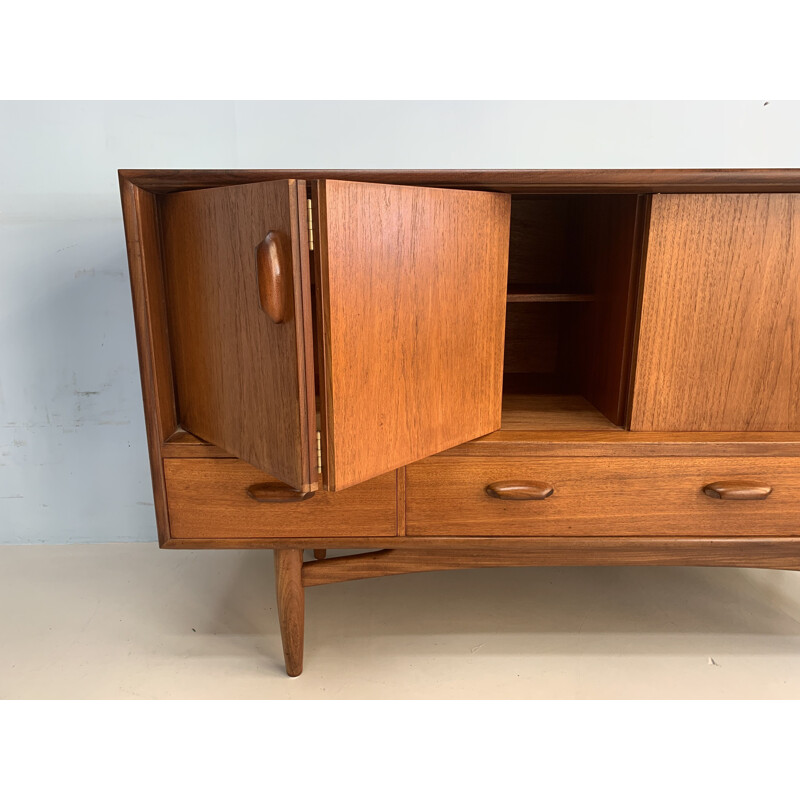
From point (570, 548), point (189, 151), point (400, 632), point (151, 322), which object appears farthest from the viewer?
point (189, 151)

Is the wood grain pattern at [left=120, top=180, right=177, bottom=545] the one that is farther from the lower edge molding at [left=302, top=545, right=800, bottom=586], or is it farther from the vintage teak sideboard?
the lower edge molding at [left=302, top=545, right=800, bottom=586]

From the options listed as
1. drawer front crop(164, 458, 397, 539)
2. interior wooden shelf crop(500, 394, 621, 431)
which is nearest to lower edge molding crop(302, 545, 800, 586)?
drawer front crop(164, 458, 397, 539)

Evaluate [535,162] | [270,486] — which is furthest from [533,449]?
[535,162]

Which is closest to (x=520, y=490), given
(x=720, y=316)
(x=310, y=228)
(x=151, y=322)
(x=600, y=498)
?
(x=600, y=498)

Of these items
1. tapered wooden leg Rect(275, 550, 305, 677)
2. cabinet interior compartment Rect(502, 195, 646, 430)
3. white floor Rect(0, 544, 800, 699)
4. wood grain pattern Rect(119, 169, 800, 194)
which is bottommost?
white floor Rect(0, 544, 800, 699)

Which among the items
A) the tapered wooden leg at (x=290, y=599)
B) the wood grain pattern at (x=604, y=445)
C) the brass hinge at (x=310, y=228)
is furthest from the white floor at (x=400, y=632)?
the brass hinge at (x=310, y=228)

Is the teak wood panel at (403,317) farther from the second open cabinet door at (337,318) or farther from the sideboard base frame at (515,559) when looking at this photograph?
the sideboard base frame at (515,559)

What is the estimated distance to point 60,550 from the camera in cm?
168

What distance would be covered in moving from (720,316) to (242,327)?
84cm

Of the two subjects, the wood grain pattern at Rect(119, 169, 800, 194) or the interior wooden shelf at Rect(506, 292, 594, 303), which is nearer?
the wood grain pattern at Rect(119, 169, 800, 194)

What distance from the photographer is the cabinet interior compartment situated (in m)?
1.12

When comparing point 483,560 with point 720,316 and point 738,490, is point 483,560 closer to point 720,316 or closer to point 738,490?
point 738,490

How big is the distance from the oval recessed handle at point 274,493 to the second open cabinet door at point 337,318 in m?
0.09

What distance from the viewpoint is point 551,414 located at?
1.20 metres
